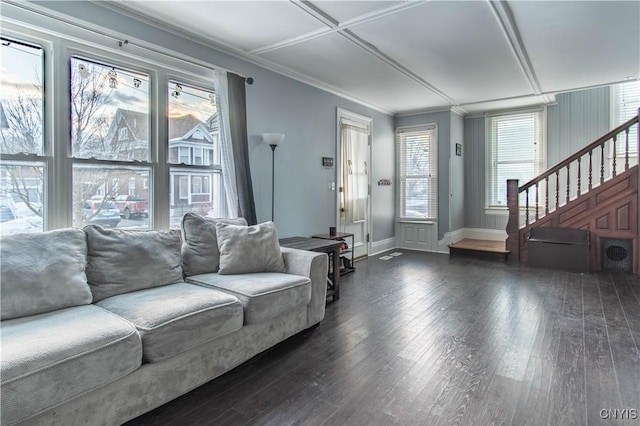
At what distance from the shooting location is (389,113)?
6891 mm

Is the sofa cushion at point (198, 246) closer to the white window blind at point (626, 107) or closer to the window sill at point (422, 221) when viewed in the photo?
the window sill at point (422, 221)

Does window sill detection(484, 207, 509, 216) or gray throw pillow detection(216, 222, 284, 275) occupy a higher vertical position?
window sill detection(484, 207, 509, 216)

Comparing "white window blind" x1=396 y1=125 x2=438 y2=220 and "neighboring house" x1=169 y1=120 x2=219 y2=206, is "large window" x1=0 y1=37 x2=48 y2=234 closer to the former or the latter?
"neighboring house" x1=169 y1=120 x2=219 y2=206

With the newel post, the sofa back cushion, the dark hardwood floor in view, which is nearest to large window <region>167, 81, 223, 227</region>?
the sofa back cushion

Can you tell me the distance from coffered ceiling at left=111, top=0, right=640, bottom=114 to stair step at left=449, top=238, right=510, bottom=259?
252 cm

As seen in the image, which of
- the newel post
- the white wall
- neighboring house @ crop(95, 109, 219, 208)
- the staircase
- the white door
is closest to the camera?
neighboring house @ crop(95, 109, 219, 208)

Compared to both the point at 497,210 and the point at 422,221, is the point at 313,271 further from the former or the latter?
the point at 497,210

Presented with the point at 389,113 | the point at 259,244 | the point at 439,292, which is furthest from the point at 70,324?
the point at 389,113

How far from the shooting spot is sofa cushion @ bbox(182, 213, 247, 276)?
2.89 metres

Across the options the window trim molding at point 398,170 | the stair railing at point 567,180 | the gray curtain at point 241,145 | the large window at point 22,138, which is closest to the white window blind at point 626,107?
the stair railing at point 567,180

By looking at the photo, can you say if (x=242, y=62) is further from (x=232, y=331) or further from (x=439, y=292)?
(x=439, y=292)

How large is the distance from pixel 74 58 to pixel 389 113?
17.1 ft

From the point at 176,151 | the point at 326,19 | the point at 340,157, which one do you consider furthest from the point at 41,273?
the point at 340,157

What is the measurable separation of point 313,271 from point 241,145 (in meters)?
1.53
